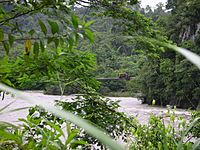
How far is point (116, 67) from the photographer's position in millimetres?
14922

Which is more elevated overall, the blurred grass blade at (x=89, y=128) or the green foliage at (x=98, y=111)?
the blurred grass blade at (x=89, y=128)

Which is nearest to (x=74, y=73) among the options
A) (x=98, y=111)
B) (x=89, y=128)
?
(x=98, y=111)

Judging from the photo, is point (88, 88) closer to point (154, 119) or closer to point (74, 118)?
point (154, 119)

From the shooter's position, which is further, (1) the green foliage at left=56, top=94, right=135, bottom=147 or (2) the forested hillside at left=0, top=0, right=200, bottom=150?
(1) the green foliage at left=56, top=94, right=135, bottom=147

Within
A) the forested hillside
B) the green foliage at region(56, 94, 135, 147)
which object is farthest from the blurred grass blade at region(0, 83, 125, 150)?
the green foliage at region(56, 94, 135, 147)

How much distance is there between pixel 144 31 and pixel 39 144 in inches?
62.1

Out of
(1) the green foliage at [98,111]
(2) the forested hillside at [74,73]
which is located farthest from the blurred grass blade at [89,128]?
(1) the green foliage at [98,111]

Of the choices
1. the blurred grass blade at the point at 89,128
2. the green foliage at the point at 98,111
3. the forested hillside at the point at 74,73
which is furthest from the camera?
the green foliage at the point at 98,111

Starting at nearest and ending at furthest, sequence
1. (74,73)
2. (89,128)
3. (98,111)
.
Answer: (89,128) < (74,73) < (98,111)

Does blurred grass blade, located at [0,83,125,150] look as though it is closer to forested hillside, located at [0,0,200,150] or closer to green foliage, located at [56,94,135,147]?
forested hillside, located at [0,0,200,150]

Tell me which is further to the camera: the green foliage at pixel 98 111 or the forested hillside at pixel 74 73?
the green foliage at pixel 98 111

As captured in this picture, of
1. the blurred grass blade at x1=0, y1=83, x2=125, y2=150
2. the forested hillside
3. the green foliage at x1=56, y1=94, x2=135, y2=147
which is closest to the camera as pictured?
the blurred grass blade at x1=0, y1=83, x2=125, y2=150

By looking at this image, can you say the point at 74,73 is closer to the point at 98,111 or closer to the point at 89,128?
the point at 98,111

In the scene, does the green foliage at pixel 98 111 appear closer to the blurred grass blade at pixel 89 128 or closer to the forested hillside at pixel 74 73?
the forested hillside at pixel 74 73
